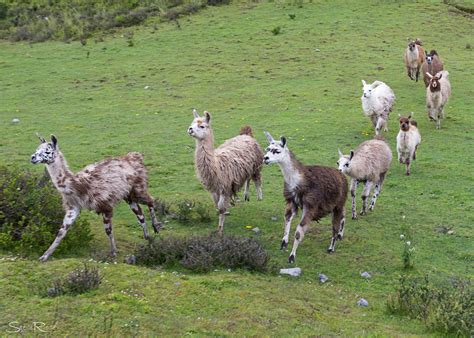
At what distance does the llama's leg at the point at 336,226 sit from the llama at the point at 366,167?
3.92 feet

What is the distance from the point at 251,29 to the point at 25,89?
32.2 ft

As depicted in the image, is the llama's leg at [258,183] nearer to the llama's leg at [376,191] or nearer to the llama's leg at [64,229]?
the llama's leg at [376,191]

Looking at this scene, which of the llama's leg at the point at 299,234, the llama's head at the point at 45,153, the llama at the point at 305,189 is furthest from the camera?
the llama at the point at 305,189

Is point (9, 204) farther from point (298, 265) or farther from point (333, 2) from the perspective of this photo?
point (333, 2)

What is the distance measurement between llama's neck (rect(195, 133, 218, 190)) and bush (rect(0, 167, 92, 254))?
202 cm

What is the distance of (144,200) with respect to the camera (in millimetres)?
9258

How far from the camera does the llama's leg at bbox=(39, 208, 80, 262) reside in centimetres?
766

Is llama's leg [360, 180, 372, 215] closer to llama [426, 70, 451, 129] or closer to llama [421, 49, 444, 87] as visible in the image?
llama [426, 70, 451, 129]

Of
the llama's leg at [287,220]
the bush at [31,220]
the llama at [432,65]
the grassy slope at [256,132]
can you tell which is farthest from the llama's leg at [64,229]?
the llama at [432,65]

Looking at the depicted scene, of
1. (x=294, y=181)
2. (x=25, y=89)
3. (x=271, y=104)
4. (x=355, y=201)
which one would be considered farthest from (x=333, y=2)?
(x=294, y=181)

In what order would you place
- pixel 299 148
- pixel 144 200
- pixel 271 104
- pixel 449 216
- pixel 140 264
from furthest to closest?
pixel 271 104
pixel 299 148
pixel 449 216
pixel 144 200
pixel 140 264

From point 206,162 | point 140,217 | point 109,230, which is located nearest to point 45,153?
point 109,230

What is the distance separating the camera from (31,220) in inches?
316

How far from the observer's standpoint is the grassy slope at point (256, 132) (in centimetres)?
625
